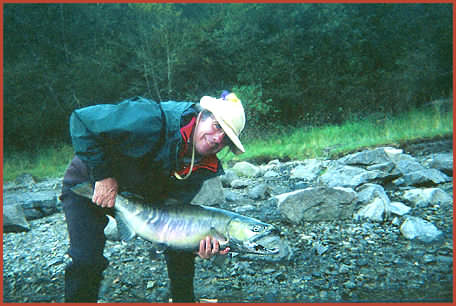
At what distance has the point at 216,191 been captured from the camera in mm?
5004

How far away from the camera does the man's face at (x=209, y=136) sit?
2111 mm

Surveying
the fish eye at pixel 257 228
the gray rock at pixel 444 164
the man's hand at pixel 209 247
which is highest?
the fish eye at pixel 257 228

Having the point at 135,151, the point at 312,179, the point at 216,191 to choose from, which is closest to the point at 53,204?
the point at 216,191

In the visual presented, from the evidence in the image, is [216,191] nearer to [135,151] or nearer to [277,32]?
[135,151]

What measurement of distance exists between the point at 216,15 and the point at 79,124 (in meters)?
15.3

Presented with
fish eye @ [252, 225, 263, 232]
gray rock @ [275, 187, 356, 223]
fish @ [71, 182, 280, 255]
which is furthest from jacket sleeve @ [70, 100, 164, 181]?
gray rock @ [275, 187, 356, 223]

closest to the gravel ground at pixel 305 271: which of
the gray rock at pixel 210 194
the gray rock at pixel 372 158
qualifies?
the gray rock at pixel 210 194

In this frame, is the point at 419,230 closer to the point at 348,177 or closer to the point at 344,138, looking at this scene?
the point at 348,177

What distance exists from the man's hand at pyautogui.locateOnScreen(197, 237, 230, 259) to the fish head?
0.29 ft

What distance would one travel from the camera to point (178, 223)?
7.17 ft

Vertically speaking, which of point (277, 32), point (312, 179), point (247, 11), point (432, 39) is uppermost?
point (247, 11)

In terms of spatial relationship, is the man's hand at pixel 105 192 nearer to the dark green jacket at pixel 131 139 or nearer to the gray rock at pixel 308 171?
the dark green jacket at pixel 131 139

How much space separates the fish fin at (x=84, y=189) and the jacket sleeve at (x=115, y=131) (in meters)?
0.14

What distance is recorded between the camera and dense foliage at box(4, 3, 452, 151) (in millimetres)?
13945
